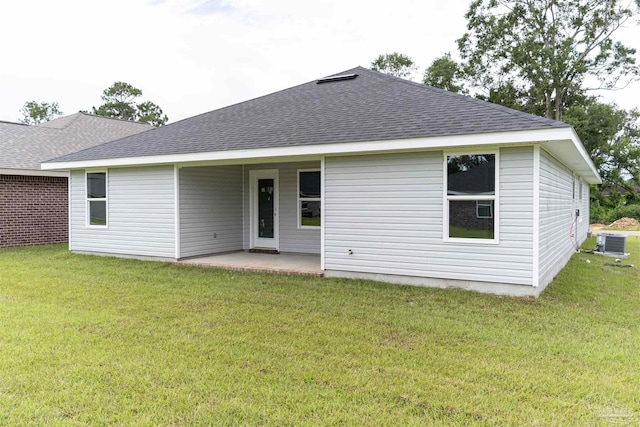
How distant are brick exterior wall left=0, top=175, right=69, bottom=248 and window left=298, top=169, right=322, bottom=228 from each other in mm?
8157

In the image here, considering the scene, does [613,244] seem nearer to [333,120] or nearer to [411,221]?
[411,221]

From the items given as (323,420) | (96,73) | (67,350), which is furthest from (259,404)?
(96,73)

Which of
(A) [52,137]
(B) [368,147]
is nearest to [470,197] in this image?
(B) [368,147]

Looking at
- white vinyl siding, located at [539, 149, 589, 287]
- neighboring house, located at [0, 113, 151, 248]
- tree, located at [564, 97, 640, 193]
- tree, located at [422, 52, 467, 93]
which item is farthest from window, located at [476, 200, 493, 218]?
tree, located at [422, 52, 467, 93]

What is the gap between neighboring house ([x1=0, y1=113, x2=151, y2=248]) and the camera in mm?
12109

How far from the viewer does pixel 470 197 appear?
644 centimetres

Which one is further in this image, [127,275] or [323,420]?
[127,275]

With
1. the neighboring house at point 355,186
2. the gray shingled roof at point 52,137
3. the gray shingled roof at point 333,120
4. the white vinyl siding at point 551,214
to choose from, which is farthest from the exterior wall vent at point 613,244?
the gray shingled roof at point 52,137

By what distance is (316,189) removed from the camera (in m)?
10.1

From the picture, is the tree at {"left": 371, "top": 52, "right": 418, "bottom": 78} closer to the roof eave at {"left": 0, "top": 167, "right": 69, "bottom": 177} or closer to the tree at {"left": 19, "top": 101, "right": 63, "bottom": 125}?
the roof eave at {"left": 0, "top": 167, "right": 69, "bottom": 177}

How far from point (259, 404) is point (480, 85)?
30334 mm

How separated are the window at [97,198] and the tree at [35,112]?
44.0 metres

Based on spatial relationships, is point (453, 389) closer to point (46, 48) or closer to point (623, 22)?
point (46, 48)

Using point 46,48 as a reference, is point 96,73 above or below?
above
